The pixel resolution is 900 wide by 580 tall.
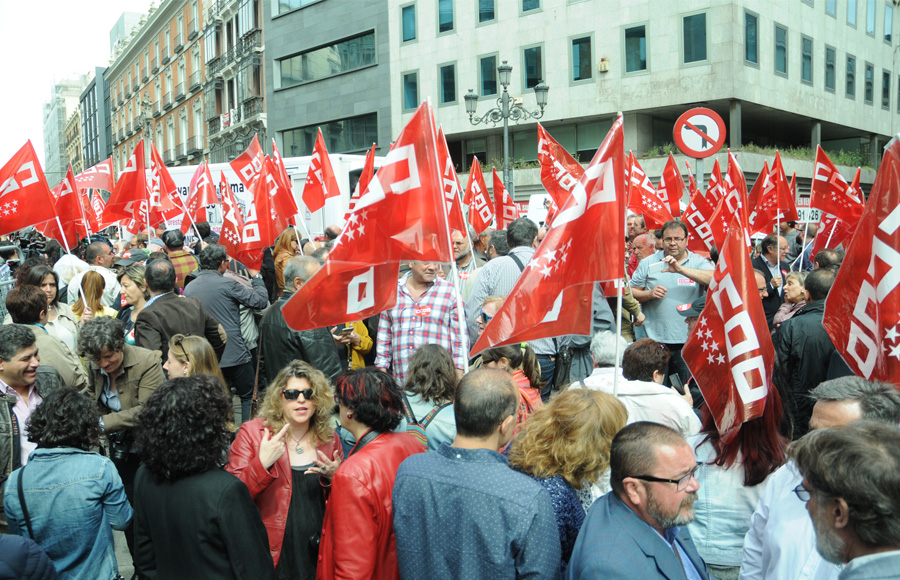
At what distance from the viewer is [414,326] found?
18.1ft

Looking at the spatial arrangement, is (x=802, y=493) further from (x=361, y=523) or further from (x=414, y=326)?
(x=414, y=326)

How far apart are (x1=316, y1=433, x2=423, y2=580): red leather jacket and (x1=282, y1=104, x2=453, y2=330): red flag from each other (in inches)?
34.0

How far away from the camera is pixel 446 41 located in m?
31.3

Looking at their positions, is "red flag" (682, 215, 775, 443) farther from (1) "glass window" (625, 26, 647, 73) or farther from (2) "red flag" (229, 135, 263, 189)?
(1) "glass window" (625, 26, 647, 73)

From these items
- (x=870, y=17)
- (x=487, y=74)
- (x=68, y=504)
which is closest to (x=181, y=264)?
(x=68, y=504)

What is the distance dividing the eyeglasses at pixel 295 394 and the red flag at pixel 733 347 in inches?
72.4

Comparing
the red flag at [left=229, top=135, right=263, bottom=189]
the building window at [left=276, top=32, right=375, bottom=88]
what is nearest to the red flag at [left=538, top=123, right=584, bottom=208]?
the red flag at [left=229, top=135, right=263, bottom=189]

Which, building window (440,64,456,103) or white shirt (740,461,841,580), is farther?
building window (440,64,456,103)

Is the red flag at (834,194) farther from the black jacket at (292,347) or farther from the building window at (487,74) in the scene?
the building window at (487,74)

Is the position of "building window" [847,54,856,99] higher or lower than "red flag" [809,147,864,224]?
higher

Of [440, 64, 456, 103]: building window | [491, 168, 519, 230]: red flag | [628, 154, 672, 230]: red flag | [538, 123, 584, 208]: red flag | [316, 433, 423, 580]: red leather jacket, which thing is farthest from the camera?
[440, 64, 456, 103]: building window

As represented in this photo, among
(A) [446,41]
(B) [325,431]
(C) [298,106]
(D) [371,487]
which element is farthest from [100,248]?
(C) [298,106]

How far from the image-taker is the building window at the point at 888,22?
1388 inches

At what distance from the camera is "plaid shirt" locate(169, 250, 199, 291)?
8.82 m
